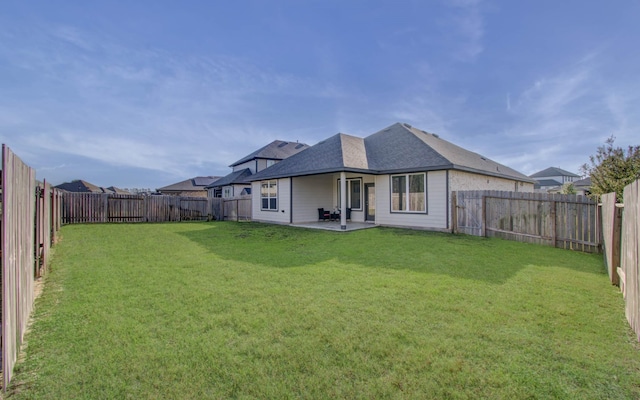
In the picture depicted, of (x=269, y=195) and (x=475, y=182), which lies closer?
(x=475, y=182)

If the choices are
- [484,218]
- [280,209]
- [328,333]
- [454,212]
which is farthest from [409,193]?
[328,333]

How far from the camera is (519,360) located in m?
2.67

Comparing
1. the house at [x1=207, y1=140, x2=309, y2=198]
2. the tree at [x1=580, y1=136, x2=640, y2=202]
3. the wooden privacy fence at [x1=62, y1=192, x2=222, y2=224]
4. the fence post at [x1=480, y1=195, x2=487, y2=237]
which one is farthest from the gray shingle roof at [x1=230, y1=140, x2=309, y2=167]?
the tree at [x1=580, y1=136, x2=640, y2=202]

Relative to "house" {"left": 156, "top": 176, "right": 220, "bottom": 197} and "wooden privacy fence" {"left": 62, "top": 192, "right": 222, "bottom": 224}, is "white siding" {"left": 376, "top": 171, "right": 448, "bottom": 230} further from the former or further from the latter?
"house" {"left": 156, "top": 176, "right": 220, "bottom": 197}

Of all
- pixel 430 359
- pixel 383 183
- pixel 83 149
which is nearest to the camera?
pixel 430 359

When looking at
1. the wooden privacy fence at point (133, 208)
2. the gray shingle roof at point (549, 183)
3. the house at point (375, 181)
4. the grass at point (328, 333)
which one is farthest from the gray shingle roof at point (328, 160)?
the gray shingle roof at point (549, 183)

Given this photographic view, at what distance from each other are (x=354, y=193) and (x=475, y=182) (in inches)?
231

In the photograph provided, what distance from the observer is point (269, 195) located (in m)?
17.3

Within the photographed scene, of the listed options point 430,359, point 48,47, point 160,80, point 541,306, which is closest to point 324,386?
point 430,359

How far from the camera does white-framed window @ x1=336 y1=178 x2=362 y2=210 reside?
15203 millimetres

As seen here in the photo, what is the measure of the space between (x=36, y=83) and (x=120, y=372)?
1283cm

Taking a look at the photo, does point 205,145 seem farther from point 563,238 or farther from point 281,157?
point 563,238

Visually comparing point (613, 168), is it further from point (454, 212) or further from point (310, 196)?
point (310, 196)

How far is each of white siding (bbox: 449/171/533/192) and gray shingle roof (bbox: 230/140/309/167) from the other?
→ 18.8m
